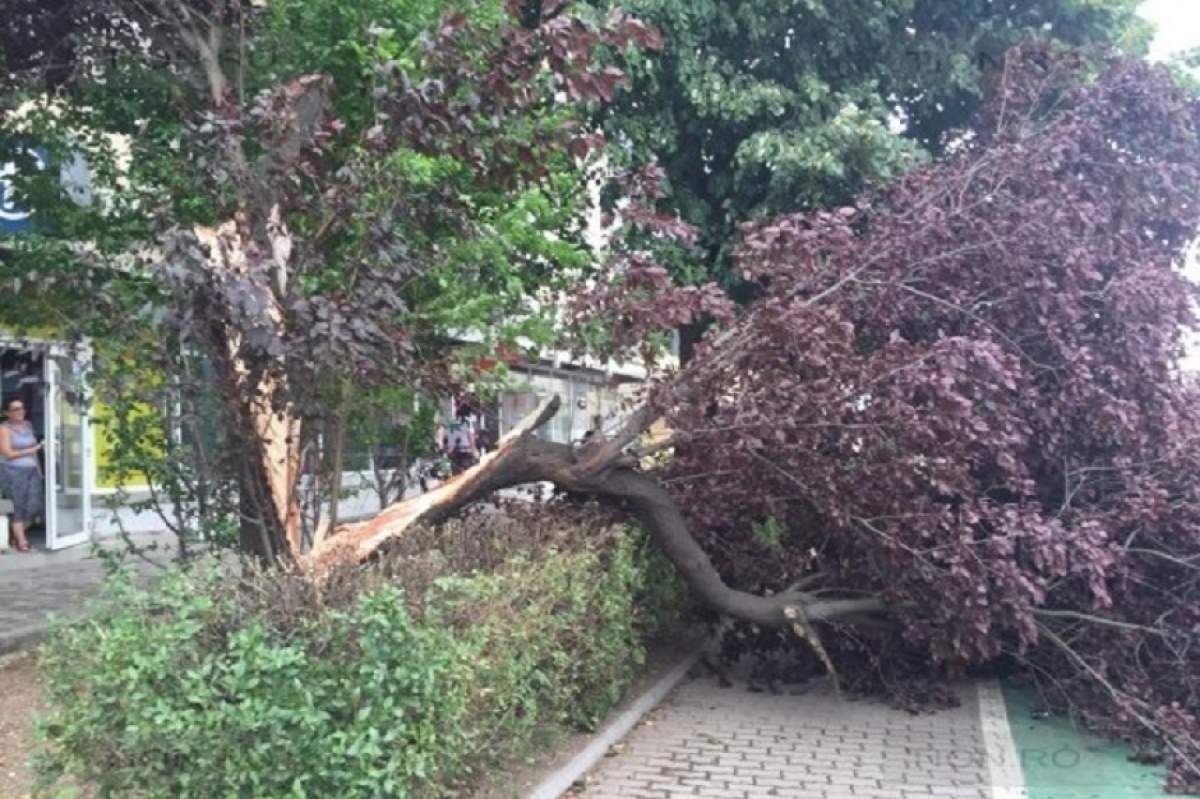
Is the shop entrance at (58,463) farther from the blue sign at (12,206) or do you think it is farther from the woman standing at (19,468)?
the blue sign at (12,206)

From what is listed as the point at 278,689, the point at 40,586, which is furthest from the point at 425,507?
the point at 40,586

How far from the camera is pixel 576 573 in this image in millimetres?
5855

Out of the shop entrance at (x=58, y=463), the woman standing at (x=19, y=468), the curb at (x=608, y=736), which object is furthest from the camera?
the shop entrance at (x=58, y=463)

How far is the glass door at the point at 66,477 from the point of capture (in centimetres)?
1302

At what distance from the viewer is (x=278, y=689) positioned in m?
3.91

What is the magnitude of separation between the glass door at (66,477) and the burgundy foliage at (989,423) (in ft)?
27.5

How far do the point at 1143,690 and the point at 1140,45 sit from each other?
7.80 meters

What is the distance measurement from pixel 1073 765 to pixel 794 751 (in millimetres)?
1512

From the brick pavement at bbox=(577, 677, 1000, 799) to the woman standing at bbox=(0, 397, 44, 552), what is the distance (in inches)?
315

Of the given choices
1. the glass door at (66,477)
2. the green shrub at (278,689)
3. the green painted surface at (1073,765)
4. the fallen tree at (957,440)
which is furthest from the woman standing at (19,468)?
the green painted surface at (1073,765)

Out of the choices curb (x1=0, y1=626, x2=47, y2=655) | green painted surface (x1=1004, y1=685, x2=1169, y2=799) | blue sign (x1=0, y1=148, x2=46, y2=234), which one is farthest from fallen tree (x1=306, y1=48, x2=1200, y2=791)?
blue sign (x1=0, y1=148, x2=46, y2=234)

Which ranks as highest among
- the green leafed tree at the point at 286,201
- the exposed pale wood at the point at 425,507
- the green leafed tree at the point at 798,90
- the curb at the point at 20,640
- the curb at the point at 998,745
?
the green leafed tree at the point at 798,90

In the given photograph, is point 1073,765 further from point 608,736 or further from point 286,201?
point 286,201

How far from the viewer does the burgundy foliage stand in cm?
659
